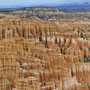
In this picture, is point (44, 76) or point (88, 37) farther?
point (88, 37)

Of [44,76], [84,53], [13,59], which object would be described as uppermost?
[13,59]

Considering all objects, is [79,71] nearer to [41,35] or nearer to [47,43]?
[47,43]

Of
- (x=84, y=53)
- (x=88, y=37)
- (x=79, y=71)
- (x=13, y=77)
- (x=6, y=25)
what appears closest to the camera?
(x=13, y=77)

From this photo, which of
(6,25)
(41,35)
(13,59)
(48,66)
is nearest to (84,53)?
(41,35)

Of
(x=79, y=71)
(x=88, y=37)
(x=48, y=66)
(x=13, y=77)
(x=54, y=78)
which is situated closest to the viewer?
(x=13, y=77)

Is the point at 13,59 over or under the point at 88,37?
over

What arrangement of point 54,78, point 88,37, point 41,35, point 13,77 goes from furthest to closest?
1. point 88,37
2. point 41,35
3. point 54,78
4. point 13,77

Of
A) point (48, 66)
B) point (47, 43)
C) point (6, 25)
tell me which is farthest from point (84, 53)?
point (48, 66)

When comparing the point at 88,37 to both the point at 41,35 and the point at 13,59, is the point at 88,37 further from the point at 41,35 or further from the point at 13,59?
the point at 13,59

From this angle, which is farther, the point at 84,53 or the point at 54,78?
the point at 84,53
